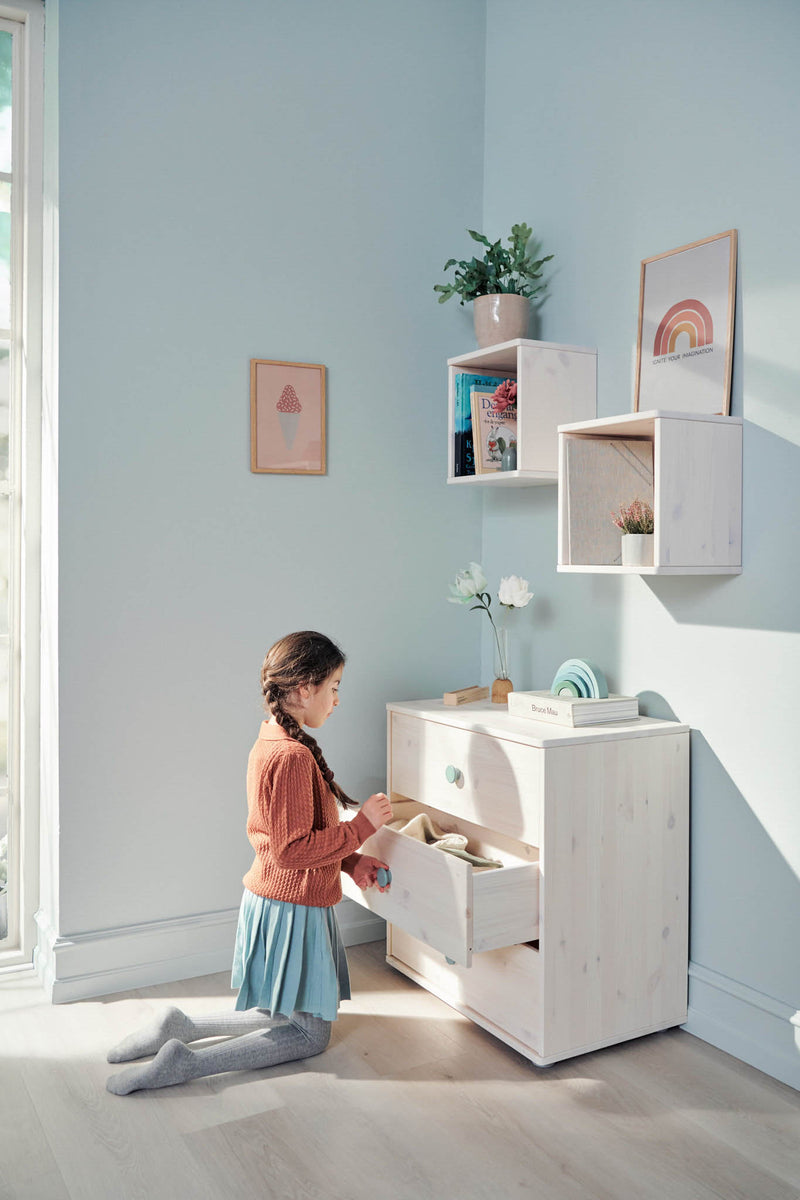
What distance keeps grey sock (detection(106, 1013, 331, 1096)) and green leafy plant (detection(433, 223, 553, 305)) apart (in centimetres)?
175

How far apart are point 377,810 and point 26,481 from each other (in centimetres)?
123

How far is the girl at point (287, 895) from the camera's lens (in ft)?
6.57

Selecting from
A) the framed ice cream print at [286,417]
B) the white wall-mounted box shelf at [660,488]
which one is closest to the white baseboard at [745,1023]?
the white wall-mounted box shelf at [660,488]

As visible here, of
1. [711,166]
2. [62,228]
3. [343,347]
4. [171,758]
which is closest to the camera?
[711,166]

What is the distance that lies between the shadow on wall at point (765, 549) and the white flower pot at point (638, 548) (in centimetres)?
20

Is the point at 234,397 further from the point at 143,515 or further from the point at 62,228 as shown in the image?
the point at 62,228

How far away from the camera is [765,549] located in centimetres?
199

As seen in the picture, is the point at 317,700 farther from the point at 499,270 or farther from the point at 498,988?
the point at 499,270

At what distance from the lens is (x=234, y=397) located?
8.26ft

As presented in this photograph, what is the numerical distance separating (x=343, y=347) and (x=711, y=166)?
3.36 ft

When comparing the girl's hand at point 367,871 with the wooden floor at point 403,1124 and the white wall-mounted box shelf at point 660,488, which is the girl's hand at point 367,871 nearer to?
the wooden floor at point 403,1124

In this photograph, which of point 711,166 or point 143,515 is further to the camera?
point 143,515

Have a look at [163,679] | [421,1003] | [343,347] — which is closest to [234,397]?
[343,347]

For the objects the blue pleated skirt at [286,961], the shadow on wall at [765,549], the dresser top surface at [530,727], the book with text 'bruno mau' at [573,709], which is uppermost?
the shadow on wall at [765,549]
